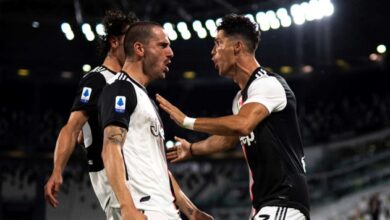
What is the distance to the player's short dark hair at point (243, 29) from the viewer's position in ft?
14.0

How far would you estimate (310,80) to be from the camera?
15305 millimetres

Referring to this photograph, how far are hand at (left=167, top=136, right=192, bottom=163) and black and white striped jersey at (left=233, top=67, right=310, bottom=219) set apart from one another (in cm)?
58

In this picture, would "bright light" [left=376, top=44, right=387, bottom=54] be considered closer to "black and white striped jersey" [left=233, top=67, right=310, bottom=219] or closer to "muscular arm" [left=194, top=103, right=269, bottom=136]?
"black and white striped jersey" [left=233, top=67, right=310, bottom=219]

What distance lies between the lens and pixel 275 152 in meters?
3.87


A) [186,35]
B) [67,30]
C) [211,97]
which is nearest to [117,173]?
[186,35]

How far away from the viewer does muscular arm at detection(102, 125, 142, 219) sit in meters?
3.39

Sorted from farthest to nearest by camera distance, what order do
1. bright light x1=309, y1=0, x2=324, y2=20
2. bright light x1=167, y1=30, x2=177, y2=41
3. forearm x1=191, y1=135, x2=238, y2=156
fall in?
bright light x1=167, y1=30, x2=177, y2=41
bright light x1=309, y1=0, x2=324, y2=20
forearm x1=191, y1=135, x2=238, y2=156

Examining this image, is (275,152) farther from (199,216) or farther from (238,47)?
(238,47)

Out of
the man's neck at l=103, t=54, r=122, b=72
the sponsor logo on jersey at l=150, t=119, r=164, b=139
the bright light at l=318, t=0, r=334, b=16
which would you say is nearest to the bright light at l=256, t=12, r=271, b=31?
the bright light at l=318, t=0, r=334, b=16

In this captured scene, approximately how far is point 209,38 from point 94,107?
422 inches

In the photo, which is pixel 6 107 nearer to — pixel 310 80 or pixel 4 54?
pixel 4 54

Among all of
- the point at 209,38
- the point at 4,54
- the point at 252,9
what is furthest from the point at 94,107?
the point at 4,54

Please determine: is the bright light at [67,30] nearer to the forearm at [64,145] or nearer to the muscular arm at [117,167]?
the forearm at [64,145]


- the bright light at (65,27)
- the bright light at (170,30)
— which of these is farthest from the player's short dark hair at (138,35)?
the bright light at (65,27)
